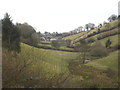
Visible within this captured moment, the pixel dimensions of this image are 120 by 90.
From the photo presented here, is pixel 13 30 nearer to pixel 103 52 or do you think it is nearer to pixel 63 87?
pixel 63 87

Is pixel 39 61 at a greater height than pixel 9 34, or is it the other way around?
pixel 9 34

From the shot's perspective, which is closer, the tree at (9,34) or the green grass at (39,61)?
the green grass at (39,61)

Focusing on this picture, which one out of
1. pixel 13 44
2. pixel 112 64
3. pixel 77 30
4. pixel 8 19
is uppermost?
pixel 77 30

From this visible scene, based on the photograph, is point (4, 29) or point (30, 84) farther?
point (4, 29)

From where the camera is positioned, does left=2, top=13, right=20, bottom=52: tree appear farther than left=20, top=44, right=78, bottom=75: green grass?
Yes

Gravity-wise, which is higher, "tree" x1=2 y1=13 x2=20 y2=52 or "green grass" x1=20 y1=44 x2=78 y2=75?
"tree" x1=2 y1=13 x2=20 y2=52

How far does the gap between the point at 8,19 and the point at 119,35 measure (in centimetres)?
7536

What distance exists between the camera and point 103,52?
51.7m

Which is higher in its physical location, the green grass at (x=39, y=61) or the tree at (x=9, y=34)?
the tree at (x=9, y=34)

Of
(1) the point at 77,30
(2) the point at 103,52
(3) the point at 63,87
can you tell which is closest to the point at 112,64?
(2) the point at 103,52

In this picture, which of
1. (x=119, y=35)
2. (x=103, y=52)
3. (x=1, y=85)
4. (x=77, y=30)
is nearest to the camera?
(x=1, y=85)

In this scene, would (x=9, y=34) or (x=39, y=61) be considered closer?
(x=39, y=61)

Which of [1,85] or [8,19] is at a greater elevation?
[8,19]

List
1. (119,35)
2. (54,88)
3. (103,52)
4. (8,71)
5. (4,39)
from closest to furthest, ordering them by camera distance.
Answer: (54,88) → (8,71) → (4,39) → (103,52) → (119,35)
